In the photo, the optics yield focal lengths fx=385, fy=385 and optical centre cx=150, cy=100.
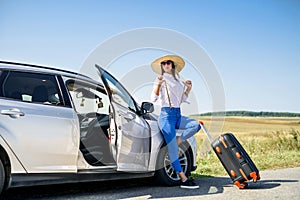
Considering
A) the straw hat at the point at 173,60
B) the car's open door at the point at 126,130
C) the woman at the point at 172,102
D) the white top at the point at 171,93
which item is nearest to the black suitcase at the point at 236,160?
the woman at the point at 172,102

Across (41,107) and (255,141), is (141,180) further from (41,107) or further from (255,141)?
(255,141)

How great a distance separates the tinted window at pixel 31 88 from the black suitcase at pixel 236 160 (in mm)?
2507

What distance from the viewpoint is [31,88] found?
5133 mm

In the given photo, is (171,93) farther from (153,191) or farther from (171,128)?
(153,191)

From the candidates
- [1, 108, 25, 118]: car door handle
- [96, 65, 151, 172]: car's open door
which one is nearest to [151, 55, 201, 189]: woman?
[96, 65, 151, 172]: car's open door

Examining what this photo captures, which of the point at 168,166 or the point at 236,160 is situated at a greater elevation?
the point at 236,160

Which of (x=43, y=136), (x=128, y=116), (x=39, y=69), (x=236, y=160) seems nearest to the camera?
(x=43, y=136)

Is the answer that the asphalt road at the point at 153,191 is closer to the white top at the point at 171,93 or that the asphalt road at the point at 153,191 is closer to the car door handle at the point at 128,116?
the car door handle at the point at 128,116

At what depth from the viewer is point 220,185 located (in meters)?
6.39

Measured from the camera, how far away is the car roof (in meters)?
5.06

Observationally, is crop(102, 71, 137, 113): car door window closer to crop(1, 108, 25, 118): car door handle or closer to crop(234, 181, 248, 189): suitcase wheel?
crop(1, 108, 25, 118): car door handle

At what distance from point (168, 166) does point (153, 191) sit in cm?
54

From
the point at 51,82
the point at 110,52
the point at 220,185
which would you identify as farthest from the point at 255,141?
the point at 51,82

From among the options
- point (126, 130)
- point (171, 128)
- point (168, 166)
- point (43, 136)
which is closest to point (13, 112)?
point (43, 136)
